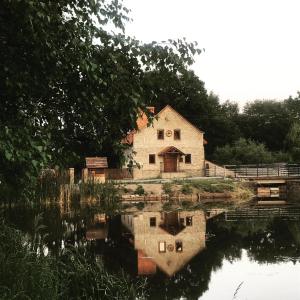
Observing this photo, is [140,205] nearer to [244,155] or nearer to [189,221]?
[189,221]

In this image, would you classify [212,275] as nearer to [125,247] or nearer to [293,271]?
[293,271]

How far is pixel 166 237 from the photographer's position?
Answer: 18141 mm

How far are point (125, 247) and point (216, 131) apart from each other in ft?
152

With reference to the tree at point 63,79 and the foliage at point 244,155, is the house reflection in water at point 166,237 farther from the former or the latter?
the foliage at point 244,155

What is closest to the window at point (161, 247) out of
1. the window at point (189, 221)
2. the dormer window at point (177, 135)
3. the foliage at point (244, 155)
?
the window at point (189, 221)

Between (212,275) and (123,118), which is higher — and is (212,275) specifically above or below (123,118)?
below

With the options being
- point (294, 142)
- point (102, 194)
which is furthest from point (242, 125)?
point (102, 194)

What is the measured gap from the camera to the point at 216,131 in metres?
61.1

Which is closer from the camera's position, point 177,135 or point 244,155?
point 177,135

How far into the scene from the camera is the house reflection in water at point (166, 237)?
527 inches

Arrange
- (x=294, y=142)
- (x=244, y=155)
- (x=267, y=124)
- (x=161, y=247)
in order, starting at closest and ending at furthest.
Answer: (x=161, y=247) → (x=244, y=155) → (x=294, y=142) → (x=267, y=124)

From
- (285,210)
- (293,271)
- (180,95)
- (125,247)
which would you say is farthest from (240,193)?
(180,95)

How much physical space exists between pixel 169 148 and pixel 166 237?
982 inches

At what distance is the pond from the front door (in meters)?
17.0
